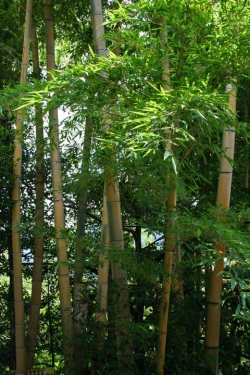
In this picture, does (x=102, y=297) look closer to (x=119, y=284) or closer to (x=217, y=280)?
(x=119, y=284)

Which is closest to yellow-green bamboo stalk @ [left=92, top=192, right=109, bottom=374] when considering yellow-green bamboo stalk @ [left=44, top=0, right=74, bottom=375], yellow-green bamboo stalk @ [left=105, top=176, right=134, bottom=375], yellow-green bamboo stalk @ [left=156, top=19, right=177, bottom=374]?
yellow-green bamboo stalk @ [left=44, top=0, right=74, bottom=375]

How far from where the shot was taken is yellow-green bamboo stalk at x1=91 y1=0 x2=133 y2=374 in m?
2.78

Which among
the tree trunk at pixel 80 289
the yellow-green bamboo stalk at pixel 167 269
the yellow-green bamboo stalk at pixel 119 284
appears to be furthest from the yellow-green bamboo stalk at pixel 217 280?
the tree trunk at pixel 80 289

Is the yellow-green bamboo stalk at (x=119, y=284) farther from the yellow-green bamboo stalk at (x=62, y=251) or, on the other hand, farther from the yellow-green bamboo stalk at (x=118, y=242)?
the yellow-green bamboo stalk at (x=62, y=251)

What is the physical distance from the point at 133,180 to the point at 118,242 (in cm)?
37

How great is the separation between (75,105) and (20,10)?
2.07 meters

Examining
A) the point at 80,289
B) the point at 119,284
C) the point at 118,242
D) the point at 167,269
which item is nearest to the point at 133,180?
the point at 118,242

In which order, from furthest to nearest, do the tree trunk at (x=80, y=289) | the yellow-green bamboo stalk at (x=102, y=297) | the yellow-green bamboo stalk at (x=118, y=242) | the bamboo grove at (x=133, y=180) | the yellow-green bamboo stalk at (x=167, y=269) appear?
1. the yellow-green bamboo stalk at (x=102, y=297)
2. the tree trunk at (x=80, y=289)
3. the yellow-green bamboo stalk at (x=118, y=242)
4. the yellow-green bamboo stalk at (x=167, y=269)
5. the bamboo grove at (x=133, y=180)

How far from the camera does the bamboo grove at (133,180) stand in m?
2.26

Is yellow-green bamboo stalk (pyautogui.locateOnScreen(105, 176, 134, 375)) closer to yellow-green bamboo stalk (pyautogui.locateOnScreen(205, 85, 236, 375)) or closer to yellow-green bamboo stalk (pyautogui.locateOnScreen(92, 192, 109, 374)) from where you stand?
yellow-green bamboo stalk (pyautogui.locateOnScreen(92, 192, 109, 374))

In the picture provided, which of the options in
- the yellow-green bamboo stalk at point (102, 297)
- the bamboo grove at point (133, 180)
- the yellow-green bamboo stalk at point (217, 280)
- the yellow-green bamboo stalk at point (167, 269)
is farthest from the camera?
the yellow-green bamboo stalk at point (102, 297)

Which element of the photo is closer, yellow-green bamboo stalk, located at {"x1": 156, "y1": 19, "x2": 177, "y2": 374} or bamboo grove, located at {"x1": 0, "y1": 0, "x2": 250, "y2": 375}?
bamboo grove, located at {"x1": 0, "y1": 0, "x2": 250, "y2": 375}

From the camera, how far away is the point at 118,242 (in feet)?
9.25

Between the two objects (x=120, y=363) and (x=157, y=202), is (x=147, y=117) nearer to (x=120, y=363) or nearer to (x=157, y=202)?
(x=157, y=202)
